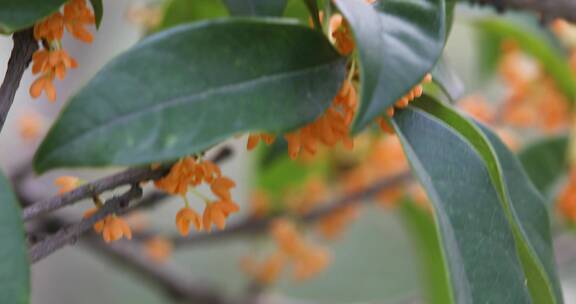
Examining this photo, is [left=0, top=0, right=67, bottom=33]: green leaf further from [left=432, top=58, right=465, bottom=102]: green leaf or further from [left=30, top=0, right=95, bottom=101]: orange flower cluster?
[left=432, top=58, right=465, bottom=102]: green leaf

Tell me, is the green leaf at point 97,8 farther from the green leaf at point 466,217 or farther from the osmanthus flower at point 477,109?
the osmanthus flower at point 477,109

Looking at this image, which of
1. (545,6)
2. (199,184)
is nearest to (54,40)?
(199,184)

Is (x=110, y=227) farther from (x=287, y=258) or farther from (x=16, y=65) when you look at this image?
(x=287, y=258)

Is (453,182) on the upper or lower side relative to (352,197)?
upper

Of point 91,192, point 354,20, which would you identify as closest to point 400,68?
point 354,20

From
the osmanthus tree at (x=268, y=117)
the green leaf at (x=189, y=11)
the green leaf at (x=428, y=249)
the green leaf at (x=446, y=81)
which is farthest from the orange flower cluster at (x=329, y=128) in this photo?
the green leaf at (x=428, y=249)

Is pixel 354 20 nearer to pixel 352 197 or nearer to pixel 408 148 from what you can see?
pixel 408 148

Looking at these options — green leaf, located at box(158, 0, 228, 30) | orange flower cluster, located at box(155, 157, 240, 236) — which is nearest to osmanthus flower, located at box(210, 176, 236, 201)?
orange flower cluster, located at box(155, 157, 240, 236)
